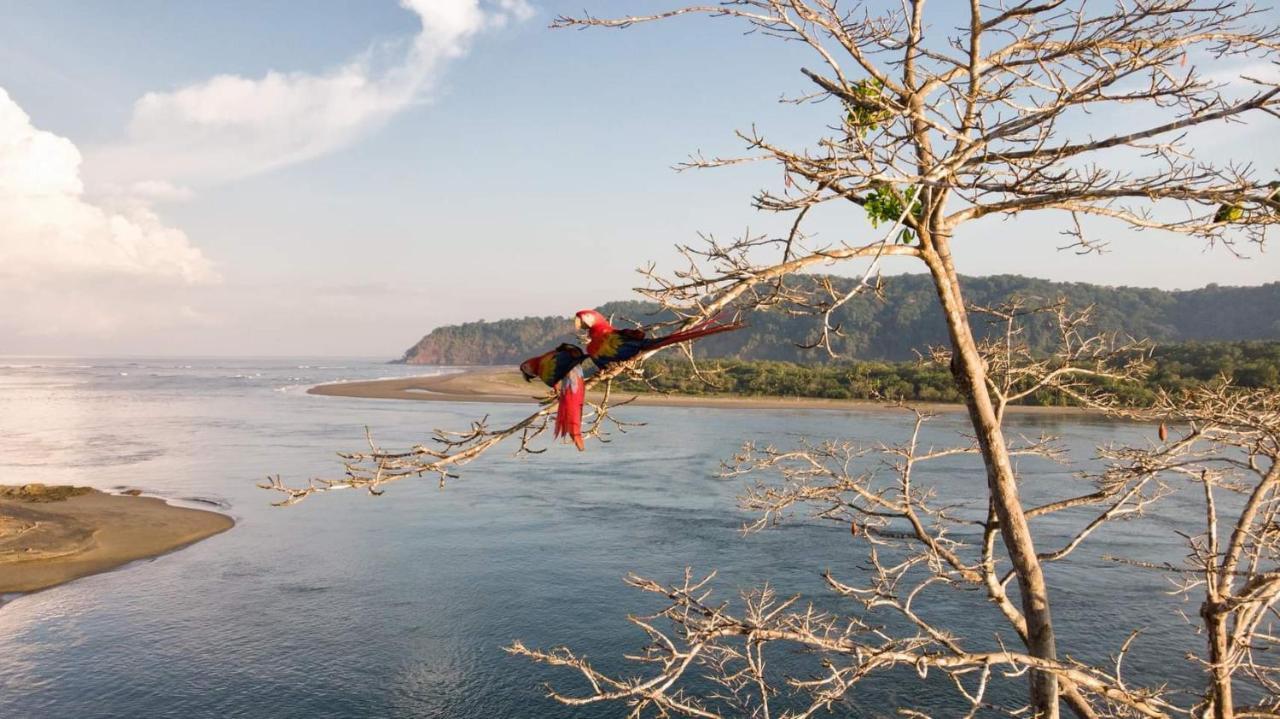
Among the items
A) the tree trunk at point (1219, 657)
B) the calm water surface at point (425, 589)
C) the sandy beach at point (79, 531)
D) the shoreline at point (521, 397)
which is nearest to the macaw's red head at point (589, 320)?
the tree trunk at point (1219, 657)

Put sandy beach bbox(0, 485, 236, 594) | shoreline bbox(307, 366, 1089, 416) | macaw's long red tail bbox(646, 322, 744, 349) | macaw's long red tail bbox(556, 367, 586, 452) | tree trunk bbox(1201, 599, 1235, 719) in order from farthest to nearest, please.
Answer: shoreline bbox(307, 366, 1089, 416), sandy beach bbox(0, 485, 236, 594), tree trunk bbox(1201, 599, 1235, 719), macaw's long red tail bbox(556, 367, 586, 452), macaw's long red tail bbox(646, 322, 744, 349)

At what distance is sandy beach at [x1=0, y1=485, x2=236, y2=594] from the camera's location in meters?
16.9

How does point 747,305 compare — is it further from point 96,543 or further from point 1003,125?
point 96,543

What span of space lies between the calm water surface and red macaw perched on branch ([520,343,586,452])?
939 centimetres

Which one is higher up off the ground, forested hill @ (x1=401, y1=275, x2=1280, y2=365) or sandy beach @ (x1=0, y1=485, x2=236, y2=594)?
forested hill @ (x1=401, y1=275, x2=1280, y2=365)

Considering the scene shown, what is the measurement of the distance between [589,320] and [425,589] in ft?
46.8

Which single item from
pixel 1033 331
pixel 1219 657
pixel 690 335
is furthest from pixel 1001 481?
pixel 1033 331

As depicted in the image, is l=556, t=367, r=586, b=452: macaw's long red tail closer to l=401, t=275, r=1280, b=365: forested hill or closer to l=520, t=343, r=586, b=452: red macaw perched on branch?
l=520, t=343, r=586, b=452: red macaw perched on branch

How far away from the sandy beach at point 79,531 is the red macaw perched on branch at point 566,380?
1787cm

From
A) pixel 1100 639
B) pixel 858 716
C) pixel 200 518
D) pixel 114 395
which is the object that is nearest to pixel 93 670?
pixel 200 518

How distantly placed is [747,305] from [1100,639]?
505 inches

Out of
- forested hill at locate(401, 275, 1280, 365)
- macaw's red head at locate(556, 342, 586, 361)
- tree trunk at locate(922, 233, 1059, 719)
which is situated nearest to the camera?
macaw's red head at locate(556, 342, 586, 361)

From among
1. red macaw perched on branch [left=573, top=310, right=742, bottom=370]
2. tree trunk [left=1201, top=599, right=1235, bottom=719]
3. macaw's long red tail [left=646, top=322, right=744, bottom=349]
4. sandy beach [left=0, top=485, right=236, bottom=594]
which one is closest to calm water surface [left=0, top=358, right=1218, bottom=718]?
sandy beach [left=0, top=485, right=236, bottom=594]

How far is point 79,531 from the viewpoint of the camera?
62.8 ft
